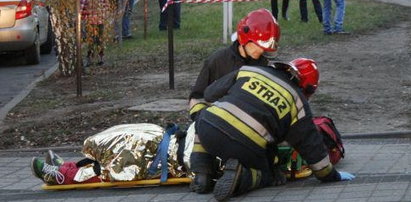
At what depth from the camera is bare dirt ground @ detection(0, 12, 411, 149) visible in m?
9.37

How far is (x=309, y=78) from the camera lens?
21.9 ft

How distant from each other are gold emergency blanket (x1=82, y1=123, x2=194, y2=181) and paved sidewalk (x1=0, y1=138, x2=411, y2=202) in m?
A: 0.13

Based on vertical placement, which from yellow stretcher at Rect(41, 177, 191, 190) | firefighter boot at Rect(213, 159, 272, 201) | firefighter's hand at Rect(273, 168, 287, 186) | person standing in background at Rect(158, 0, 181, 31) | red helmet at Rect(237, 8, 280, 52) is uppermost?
red helmet at Rect(237, 8, 280, 52)

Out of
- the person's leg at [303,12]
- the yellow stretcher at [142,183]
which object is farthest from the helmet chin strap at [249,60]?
the person's leg at [303,12]

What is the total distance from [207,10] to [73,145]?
43.0ft

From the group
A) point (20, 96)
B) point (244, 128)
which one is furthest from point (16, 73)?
point (244, 128)

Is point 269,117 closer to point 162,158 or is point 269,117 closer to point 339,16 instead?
point 162,158

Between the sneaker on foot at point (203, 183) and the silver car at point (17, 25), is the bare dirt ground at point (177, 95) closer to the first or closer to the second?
the silver car at point (17, 25)

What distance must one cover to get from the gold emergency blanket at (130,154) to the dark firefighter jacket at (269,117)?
57 centimetres

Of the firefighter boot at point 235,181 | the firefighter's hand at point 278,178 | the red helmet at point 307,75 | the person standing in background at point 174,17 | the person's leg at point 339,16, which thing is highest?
the red helmet at point 307,75

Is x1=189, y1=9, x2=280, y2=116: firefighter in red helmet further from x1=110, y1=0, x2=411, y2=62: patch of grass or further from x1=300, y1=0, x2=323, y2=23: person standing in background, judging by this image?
x1=300, y1=0, x2=323, y2=23: person standing in background

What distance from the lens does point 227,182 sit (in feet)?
20.2

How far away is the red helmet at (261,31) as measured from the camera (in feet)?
21.6

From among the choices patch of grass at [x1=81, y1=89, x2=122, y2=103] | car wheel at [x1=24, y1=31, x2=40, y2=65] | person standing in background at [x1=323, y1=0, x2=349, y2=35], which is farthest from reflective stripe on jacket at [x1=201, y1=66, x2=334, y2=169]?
person standing in background at [x1=323, y1=0, x2=349, y2=35]
